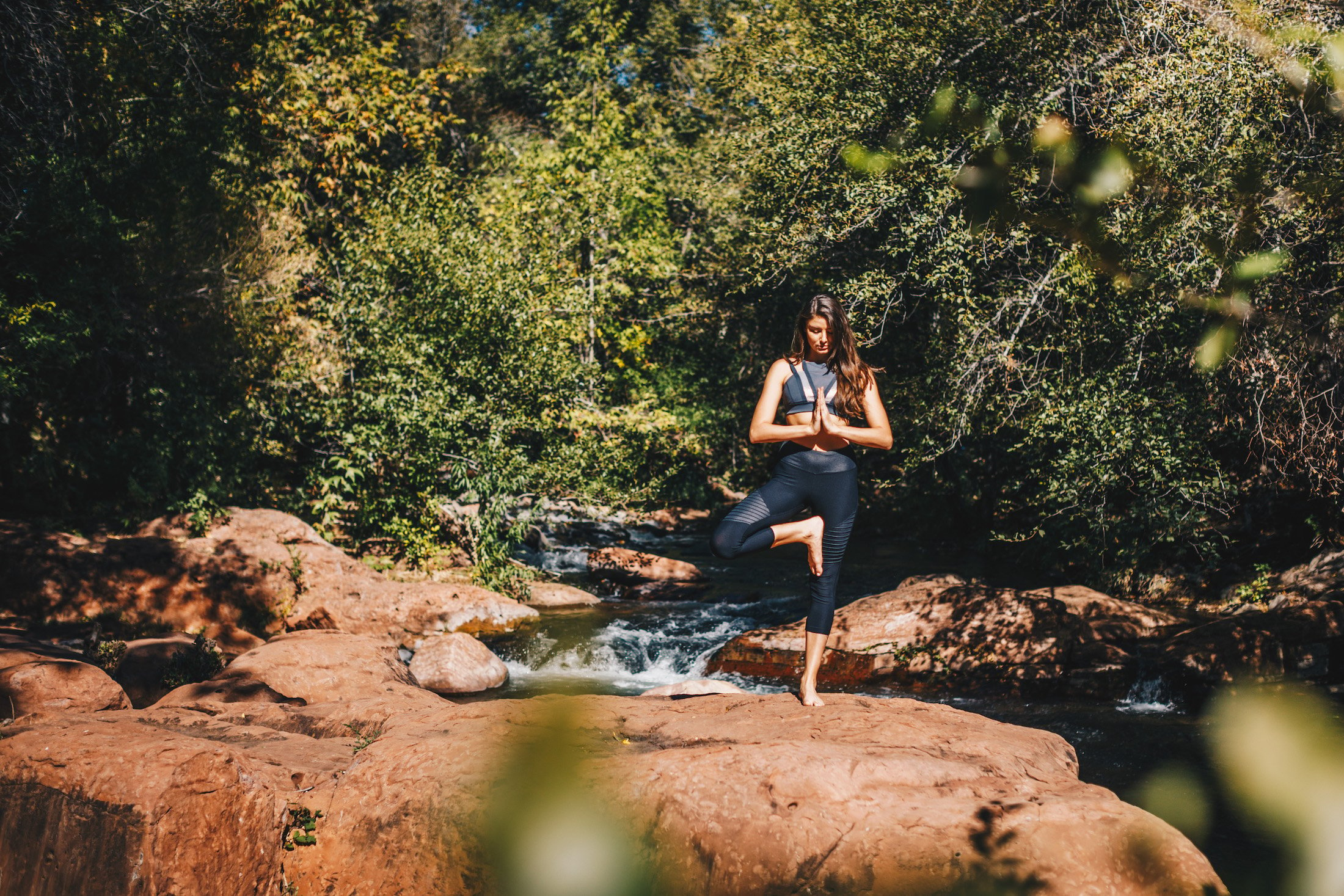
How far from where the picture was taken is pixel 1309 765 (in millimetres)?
901

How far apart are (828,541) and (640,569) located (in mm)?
11214

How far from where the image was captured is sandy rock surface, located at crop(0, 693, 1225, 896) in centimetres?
365

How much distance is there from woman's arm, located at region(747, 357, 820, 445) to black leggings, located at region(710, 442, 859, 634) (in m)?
0.21

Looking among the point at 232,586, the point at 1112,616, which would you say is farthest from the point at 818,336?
the point at 232,586

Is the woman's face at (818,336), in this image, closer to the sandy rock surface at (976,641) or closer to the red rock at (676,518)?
the sandy rock surface at (976,641)

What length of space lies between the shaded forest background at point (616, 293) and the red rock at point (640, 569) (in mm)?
1083

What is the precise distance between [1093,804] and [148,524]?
13.2 metres

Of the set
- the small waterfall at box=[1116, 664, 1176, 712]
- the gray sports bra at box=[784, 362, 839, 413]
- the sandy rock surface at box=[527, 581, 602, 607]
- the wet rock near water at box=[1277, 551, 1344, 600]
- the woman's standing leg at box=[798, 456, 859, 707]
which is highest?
the gray sports bra at box=[784, 362, 839, 413]

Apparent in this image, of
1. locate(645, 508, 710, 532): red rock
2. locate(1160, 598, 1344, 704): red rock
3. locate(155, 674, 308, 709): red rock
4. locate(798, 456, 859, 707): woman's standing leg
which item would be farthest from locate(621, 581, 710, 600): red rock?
locate(798, 456, 859, 707): woman's standing leg

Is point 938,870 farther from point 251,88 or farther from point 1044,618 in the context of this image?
point 251,88

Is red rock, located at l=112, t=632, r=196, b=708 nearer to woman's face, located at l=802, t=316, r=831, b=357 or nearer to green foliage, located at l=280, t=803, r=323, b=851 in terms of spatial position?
green foliage, located at l=280, t=803, r=323, b=851

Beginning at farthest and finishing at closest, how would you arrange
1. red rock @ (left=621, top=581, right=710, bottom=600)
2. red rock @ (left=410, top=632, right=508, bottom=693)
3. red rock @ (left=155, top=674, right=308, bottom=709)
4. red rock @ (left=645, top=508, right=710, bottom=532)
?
red rock @ (left=645, top=508, right=710, bottom=532)
red rock @ (left=621, top=581, right=710, bottom=600)
red rock @ (left=410, top=632, right=508, bottom=693)
red rock @ (left=155, top=674, right=308, bottom=709)

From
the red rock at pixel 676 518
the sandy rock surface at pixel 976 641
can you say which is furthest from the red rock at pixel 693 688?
the red rock at pixel 676 518

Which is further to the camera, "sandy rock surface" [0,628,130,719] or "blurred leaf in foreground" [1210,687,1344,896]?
"sandy rock surface" [0,628,130,719]
